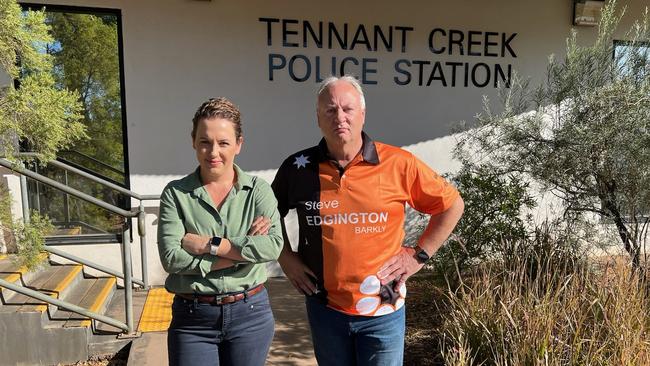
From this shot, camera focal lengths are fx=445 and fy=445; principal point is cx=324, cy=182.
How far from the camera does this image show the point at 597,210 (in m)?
3.75

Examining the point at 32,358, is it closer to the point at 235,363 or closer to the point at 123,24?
the point at 235,363

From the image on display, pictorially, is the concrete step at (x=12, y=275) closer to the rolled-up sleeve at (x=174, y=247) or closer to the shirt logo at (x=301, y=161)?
the rolled-up sleeve at (x=174, y=247)

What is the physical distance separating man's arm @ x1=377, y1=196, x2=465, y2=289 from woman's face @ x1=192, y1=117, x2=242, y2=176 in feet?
2.52

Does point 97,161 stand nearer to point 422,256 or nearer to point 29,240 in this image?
point 29,240

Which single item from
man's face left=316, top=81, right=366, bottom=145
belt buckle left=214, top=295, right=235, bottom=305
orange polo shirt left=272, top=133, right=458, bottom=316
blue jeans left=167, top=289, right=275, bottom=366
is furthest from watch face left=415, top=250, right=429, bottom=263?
belt buckle left=214, top=295, right=235, bottom=305

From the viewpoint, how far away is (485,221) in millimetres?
3990

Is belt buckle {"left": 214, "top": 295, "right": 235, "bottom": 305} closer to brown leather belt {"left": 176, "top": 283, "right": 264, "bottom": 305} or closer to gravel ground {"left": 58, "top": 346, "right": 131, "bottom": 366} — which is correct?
brown leather belt {"left": 176, "top": 283, "right": 264, "bottom": 305}

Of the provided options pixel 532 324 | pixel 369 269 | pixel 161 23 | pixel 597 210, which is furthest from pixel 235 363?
pixel 161 23

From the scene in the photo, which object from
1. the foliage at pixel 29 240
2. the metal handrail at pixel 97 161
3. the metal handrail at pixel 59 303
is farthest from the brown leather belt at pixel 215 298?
the metal handrail at pixel 97 161

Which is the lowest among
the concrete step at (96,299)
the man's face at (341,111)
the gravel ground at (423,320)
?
the gravel ground at (423,320)

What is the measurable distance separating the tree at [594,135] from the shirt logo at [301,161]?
95.4 inches

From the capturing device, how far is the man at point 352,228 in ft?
5.78

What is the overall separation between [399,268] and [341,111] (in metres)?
0.69

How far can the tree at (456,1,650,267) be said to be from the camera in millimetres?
3229
